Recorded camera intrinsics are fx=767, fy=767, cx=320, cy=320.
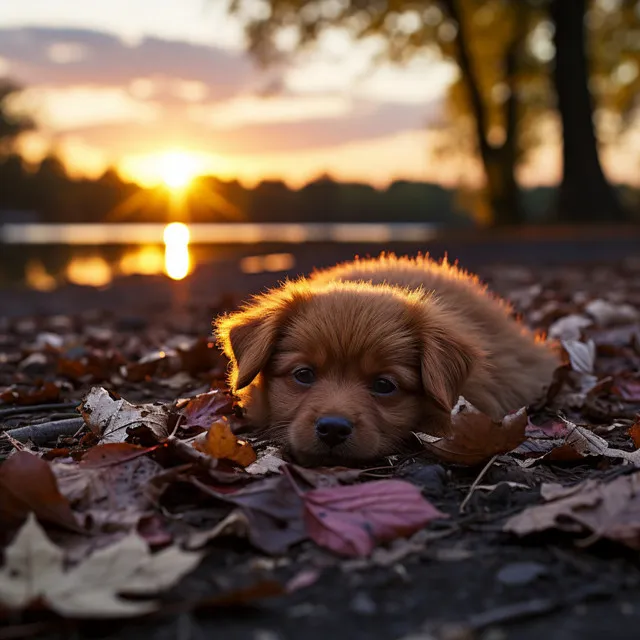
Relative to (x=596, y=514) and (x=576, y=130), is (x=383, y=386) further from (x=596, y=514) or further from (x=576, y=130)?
(x=576, y=130)

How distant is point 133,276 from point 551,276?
667 cm

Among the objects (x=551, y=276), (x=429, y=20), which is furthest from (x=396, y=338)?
(x=429, y=20)

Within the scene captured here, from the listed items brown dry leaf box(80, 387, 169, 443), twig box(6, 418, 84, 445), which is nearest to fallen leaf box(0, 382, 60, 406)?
twig box(6, 418, 84, 445)

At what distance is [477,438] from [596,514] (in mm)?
578

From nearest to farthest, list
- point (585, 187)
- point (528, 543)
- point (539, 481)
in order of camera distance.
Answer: point (528, 543) → point (539, 481) → point (585, 187)

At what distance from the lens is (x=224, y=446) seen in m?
2.68

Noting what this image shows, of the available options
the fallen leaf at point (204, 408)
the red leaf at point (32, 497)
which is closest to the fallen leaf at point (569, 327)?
the fallen leaf at point (204, 408)

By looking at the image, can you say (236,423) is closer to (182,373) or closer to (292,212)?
(182,373)

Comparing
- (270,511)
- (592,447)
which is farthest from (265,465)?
(592,447)

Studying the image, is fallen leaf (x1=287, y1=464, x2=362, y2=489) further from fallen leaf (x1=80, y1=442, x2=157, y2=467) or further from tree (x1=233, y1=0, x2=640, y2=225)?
tree (x1=233, y1=0, x2=640, y2=225)

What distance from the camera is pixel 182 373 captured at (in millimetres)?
4750

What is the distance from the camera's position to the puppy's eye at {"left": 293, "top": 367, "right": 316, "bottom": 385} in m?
3.41

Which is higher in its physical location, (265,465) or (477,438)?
(477,438)

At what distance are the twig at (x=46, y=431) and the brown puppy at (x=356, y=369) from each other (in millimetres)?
719
